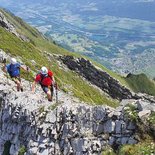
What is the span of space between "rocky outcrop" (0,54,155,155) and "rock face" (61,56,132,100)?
105 meters

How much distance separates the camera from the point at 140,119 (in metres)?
20.6

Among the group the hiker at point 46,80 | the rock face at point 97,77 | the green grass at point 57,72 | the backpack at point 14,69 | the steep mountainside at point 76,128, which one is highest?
the rock face at point 97,77

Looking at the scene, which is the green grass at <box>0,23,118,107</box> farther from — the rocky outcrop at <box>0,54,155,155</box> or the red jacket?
the rocky outcrop at <box>0,54,155,155</box>

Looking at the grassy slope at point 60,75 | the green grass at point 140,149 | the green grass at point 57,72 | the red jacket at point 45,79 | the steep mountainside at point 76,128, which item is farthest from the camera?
the green grass at point 57,72

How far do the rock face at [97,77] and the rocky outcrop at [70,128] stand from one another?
105 meters

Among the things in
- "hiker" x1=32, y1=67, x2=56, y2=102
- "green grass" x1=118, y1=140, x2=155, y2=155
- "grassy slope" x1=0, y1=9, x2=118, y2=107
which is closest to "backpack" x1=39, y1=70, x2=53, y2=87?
"hiker" x1=32, y1=67, x2=56, y2=102

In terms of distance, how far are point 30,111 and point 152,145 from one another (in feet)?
30.8

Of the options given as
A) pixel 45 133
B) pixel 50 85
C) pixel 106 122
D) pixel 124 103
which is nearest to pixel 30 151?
pixel 45 133

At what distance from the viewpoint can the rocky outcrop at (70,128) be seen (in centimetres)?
2116

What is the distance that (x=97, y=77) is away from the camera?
140625 millimetres

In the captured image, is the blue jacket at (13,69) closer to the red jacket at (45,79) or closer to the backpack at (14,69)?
the backpack at (14,69)

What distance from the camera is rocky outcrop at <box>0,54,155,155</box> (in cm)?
2116

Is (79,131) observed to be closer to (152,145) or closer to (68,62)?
(152,145)

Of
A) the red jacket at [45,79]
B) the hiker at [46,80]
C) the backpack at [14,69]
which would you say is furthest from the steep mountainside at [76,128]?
the backpack at [14,69]
